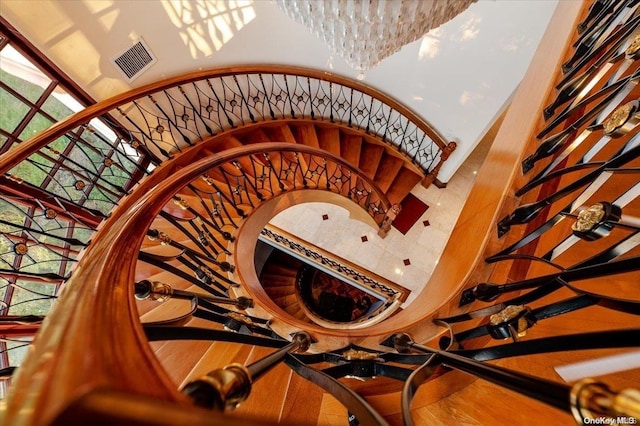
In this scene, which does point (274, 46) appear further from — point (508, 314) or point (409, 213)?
point (508, 314)

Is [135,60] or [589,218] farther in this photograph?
[135,60]

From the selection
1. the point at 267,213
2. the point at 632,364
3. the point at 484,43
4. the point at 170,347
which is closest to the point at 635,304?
the point at 632,364

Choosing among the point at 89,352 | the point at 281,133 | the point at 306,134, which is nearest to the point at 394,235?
the point at 306,134

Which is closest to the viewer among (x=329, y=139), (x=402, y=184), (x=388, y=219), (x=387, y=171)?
(x=388, y=219)

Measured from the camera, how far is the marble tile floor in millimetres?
5180

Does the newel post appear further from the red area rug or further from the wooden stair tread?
the wooden stair tread

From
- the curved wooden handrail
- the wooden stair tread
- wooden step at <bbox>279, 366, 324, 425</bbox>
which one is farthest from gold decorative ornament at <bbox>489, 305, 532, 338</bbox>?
the wooden stair tread

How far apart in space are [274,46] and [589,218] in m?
4.22

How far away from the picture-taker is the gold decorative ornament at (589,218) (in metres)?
0.87

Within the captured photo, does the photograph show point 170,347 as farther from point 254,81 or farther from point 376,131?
point 376,131

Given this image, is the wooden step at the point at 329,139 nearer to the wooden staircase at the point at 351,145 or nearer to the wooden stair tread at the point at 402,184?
the wooden staircase at the point at 351,145

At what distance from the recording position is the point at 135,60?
3.57 metres

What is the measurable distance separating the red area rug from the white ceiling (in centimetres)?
117

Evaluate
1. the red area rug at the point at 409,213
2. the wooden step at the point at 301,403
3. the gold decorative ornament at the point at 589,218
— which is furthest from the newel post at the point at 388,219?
the gold decorative ornament at the point at 589,218
